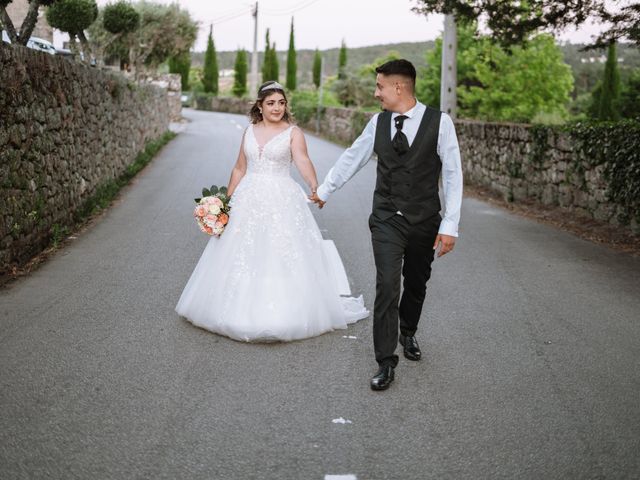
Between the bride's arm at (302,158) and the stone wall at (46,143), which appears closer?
the bride's arm at (302,158)

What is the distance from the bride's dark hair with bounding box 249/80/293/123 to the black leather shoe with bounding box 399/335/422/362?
2173mm

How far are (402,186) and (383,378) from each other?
50.7 inches

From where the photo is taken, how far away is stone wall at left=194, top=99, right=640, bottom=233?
12.0 m

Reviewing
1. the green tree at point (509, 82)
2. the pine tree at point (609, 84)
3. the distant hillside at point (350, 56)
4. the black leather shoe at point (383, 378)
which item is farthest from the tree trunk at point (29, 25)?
the distant hillside at point (350, 56)

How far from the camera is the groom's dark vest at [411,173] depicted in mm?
4684

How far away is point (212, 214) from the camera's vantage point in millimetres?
5961

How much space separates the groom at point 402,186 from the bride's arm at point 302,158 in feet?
3.59

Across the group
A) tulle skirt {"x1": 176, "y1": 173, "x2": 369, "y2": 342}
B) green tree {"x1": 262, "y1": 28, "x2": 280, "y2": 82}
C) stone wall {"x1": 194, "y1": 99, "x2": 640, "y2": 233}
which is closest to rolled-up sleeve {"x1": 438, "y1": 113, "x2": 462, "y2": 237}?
tulle skirt {"x1": 176, "y1": 173, "x2": 369, "y2": 342}

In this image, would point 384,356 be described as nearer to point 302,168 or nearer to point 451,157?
point 451,157

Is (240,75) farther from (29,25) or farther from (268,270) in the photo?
(268,270)

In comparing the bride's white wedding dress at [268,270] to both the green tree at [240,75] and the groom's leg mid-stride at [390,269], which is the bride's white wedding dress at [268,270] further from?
the green tree at [240,75]

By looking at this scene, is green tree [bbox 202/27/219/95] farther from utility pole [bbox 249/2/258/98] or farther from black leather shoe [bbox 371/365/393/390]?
black leather shoe [bbox 371/365/393/390]

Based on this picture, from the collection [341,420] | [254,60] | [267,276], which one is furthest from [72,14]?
[254,60]

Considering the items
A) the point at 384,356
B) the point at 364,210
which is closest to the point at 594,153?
the point at 364,210
